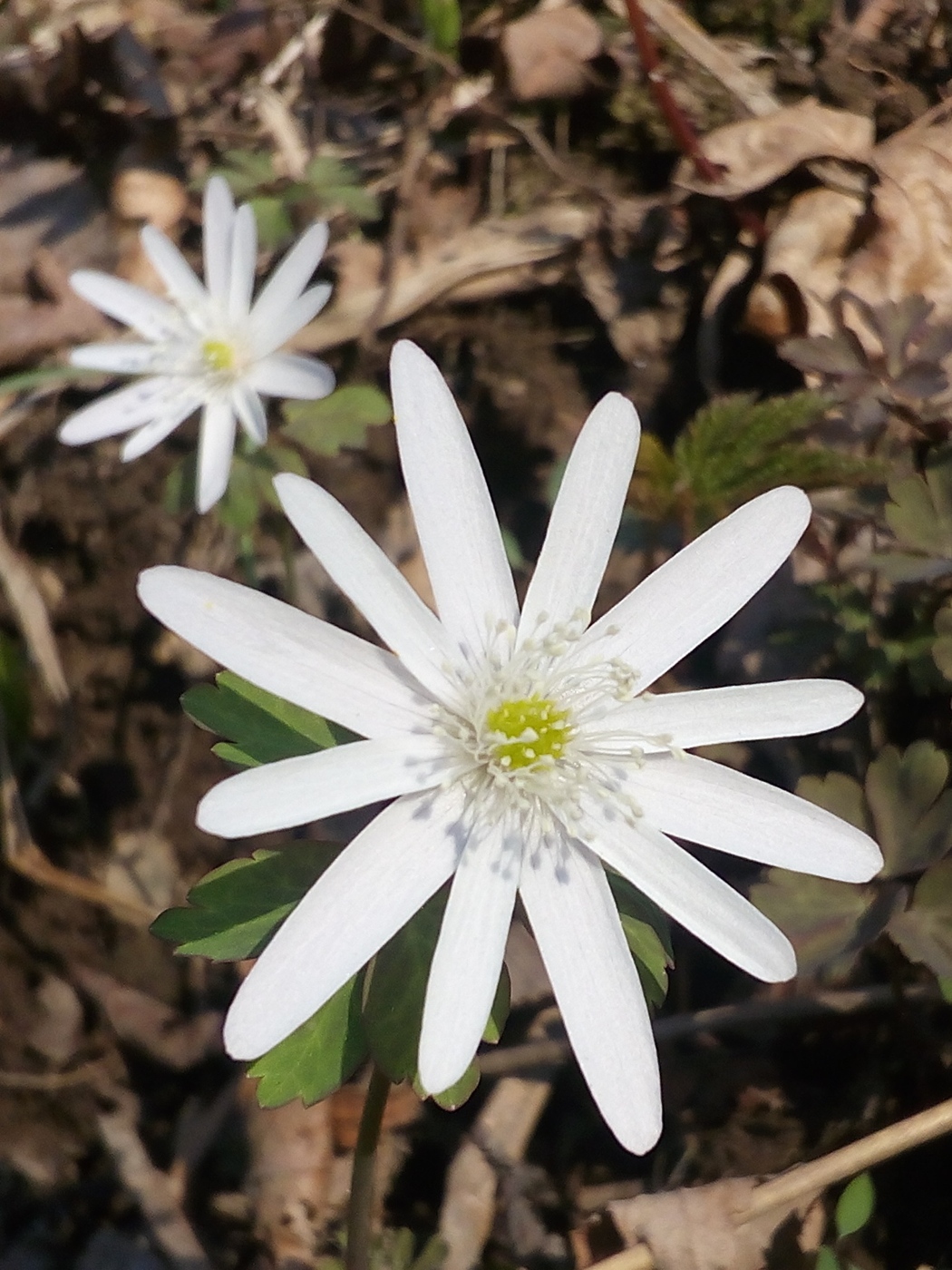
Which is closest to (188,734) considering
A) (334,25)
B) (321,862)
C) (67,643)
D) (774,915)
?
(67,643)

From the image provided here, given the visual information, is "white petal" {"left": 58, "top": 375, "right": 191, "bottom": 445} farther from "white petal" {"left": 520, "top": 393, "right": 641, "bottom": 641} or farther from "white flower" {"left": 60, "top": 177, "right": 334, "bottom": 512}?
"white petal" {"left": 520, "top": 393, "right": 641, "bottom": 641}

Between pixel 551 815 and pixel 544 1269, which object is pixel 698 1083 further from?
pixel 551 815

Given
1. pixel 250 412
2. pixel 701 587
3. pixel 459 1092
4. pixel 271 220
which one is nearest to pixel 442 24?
pixel 271 220

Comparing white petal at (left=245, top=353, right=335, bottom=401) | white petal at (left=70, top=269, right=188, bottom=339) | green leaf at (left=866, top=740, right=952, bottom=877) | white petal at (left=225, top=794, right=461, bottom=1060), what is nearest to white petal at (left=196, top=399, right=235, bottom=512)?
white petal at (left=245, top=353, right=335, bottom=401)

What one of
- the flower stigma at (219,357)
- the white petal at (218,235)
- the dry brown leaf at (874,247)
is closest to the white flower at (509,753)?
the dry brown leaf at (874,247)

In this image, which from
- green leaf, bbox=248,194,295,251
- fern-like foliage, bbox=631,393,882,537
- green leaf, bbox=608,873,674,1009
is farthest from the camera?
green leaf, bbox=248,194,295,251

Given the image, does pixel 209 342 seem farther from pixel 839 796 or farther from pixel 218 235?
pixel 839 796

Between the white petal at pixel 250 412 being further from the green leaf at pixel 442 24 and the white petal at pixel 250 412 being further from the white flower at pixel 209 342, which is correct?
the green leaf at pixel 442 24
